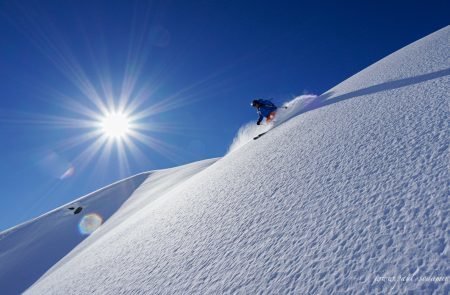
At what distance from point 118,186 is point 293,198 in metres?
20.7

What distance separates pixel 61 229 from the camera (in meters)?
15.4

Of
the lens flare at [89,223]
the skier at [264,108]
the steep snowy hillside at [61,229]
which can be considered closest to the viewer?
the steep snowy hillside at [61,229]

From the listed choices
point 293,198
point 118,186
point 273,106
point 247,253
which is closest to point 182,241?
point 247,253

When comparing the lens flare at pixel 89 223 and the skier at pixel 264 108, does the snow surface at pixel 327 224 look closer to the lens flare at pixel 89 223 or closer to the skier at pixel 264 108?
the skier at pixel 264 108

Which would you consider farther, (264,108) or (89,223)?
(89,223)

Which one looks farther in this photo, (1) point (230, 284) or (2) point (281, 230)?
(2) point (281, 230)

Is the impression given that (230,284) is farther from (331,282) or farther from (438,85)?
(438,85)

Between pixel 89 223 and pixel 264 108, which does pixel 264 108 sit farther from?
pixel 89 223

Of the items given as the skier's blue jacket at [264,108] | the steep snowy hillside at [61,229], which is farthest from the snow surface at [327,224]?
the steep snowy hillside at [61,229]

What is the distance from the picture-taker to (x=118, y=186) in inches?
838

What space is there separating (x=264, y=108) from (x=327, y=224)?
9.53 meters

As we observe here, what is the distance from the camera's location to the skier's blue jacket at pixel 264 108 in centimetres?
1142

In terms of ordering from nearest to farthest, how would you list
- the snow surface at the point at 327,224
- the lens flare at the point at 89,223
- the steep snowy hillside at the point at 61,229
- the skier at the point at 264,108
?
the snow surface at the point at 327,224, the steep snowy hillside at the point at 61,229, the skier at the point at 264,108, the lens flare at the point at 89,223

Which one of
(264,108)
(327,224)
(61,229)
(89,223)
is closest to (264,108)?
(264,108)
